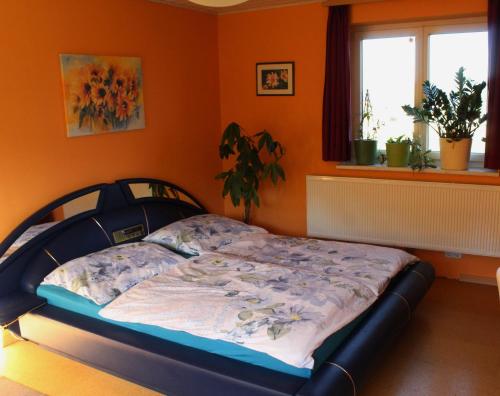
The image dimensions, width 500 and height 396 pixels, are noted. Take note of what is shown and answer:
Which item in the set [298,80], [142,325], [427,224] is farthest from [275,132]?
[142,325]

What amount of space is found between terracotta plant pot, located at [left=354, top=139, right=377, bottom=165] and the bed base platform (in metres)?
1.44

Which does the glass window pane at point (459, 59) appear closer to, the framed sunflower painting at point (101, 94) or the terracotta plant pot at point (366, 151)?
the terracotta plant pot at point (366, 151)

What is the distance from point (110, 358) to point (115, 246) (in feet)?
3.38

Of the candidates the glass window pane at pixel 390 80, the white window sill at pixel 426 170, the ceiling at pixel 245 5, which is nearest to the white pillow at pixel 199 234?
the white window sill at pixel 426 170

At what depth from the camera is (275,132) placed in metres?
4.89

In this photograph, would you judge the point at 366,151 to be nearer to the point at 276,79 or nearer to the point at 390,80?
the point at 390,80

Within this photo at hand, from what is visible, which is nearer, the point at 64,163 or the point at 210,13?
the point at 64,163

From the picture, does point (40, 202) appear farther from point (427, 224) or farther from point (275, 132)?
point (427, 224)

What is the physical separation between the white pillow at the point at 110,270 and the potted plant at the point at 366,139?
71.7 inches

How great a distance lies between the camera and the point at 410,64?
173 inches

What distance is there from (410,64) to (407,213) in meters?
1.22

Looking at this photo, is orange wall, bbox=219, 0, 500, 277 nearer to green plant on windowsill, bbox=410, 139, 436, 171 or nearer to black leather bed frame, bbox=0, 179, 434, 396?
green plant on windowsill, bbox=410, 139, 436, 171

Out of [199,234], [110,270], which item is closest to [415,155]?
[199,234]

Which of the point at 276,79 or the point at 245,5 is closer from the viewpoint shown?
the point at 245,5
